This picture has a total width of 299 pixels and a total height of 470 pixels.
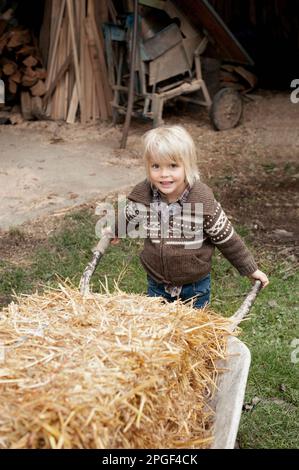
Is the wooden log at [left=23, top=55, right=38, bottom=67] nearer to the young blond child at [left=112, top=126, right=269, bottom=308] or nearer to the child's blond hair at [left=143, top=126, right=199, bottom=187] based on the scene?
the young blond child at [left=112, top=126, right=269, bottom=308]

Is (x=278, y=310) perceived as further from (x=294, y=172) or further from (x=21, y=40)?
(x=21, y=40)

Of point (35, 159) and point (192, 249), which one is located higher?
point (192, 249)

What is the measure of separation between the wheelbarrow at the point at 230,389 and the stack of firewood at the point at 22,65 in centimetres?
623

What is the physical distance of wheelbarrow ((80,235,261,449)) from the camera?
2.19 meters

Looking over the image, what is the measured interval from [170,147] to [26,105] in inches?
241

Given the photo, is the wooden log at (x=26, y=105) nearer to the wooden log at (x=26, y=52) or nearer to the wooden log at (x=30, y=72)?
the wooden log at (x=30, y=72)

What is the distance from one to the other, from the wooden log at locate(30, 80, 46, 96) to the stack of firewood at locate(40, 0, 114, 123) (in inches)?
2.4

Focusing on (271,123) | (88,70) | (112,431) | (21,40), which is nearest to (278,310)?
(112,431)

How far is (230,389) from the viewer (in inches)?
93.7

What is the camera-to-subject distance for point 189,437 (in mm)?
2211

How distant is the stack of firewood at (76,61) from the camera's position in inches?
320

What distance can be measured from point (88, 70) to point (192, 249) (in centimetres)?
569

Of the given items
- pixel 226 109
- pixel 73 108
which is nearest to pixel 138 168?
pixel 226 109
